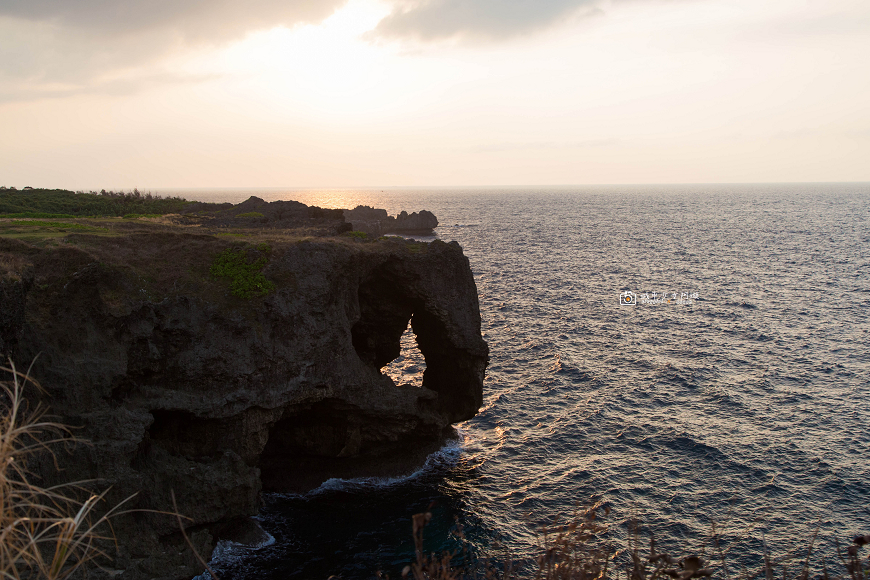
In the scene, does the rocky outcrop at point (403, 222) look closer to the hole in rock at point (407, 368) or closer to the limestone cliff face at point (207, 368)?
the hole in rock at point (407, 368)

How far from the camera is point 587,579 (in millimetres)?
7211

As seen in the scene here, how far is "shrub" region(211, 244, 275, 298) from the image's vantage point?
76.5 feet

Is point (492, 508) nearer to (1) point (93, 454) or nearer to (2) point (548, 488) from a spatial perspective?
(2) point (548, 488)

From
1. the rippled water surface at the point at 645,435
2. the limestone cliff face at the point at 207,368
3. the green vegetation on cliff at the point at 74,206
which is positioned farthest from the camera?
the green vegetation on cliff at the point at 74,206

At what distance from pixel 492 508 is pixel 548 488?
3.31 meters

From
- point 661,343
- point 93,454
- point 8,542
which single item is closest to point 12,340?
point 93,454

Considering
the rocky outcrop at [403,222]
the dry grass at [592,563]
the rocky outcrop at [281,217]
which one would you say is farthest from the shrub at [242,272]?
the rocky outcrop at [403,222]

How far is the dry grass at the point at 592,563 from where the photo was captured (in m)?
6.46

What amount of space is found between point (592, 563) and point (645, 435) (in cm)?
2711
